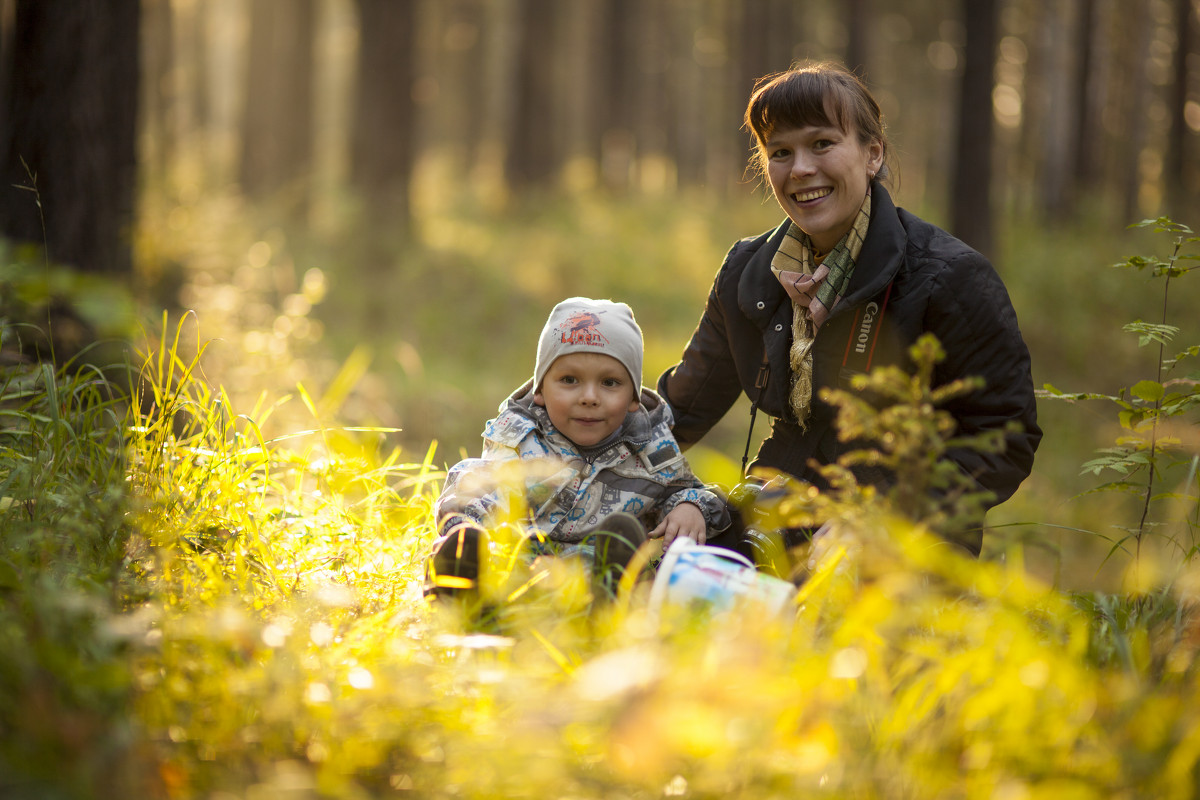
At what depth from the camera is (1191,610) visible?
2373 millimetres

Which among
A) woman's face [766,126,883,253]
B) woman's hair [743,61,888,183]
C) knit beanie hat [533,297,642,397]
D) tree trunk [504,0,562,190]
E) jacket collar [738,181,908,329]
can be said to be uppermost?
tree trunk [504,0,562,190]

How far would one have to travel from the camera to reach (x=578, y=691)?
1.54 meters

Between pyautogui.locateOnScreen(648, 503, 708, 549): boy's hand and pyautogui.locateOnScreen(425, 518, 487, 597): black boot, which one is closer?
pyautogui.locateOnScreen(425, 518, 487, 597): black boot

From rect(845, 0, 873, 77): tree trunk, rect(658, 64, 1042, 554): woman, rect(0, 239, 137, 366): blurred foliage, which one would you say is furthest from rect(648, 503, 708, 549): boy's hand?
rect(845, 0, 873, 77): tree trunk

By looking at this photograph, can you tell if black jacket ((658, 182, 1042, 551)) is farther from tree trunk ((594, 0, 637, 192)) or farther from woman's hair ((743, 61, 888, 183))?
tree trunk ((594, 0, 637, 192))

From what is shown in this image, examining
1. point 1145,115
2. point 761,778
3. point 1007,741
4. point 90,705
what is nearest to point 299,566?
point 90,705

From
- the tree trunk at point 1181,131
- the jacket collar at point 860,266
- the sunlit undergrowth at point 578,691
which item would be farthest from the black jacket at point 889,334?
the tree trunk at point 1181,131

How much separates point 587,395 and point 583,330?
0.23 metres

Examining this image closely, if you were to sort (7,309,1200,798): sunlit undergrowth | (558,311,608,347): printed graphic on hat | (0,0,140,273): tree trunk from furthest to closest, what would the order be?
1. (0,0,140,273): tree trunk
2. (558,311,608,347): printed graphic on hat
3. (7,309,1200,798): sunlit undergrowth

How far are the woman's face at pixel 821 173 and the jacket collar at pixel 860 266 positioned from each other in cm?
10

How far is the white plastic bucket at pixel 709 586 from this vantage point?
208cm

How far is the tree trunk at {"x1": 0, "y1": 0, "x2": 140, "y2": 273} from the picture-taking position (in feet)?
15.0

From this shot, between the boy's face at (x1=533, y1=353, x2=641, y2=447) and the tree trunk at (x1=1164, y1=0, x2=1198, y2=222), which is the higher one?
the tree trunk at (x1=1164, y1=0, x2=1198, y2=222)

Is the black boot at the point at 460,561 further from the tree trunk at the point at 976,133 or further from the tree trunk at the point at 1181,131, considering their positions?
the tree trunk at the point at 1181,131
